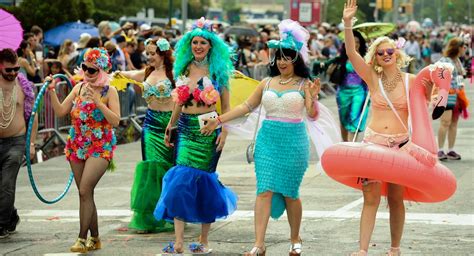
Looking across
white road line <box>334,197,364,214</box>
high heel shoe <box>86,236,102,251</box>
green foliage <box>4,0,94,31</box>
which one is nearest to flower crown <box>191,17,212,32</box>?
high heel shoe <box>86,236,102,251</box>

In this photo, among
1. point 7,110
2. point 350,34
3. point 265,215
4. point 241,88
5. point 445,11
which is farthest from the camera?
point 445,11

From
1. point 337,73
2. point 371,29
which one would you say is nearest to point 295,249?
point 337,73

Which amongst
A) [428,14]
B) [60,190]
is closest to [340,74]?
[60,190]

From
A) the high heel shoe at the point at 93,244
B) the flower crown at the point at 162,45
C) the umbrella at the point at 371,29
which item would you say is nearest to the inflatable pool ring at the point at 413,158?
the high heel shoe at the point at 93,244

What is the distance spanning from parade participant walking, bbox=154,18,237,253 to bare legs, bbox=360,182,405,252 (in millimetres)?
1539

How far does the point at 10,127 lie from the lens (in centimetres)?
1096

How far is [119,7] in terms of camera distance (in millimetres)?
63500

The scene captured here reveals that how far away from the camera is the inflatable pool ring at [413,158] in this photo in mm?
8867

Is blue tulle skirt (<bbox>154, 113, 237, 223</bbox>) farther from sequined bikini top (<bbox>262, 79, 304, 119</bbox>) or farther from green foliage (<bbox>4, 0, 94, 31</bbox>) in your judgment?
green foliage (<bbox>4, 0, 94, 31</bbox>)

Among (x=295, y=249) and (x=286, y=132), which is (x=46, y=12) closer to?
(x=286, y=132)

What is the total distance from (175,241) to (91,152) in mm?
1047

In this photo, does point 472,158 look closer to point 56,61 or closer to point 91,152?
point 56,61

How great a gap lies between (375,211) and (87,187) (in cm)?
251

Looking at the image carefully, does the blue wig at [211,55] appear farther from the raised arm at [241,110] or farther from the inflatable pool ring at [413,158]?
the inflatable pool ring at [413,158]
